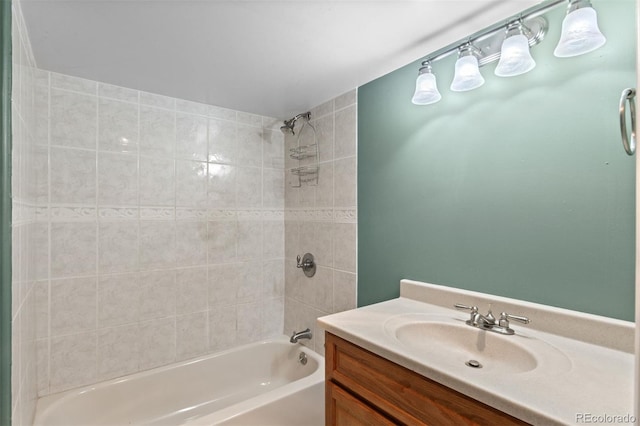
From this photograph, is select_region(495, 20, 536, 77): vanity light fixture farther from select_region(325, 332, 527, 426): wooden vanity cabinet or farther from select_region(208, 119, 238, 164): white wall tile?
select_region(208, 119, 238, 164): white wall tile

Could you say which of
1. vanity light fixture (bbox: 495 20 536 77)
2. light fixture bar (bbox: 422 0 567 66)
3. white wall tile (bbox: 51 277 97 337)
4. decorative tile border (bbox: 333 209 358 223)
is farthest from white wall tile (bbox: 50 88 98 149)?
vanity light fixture (bbox: 495 20 536 77)

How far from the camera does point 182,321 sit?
1947mm

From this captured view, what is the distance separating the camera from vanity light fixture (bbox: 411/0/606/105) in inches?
34.9

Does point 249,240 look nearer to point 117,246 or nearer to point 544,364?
point 117,246

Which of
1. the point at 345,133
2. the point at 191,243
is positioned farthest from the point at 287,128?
the point at 191,243

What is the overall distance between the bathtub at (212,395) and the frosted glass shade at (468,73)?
5.33 ft

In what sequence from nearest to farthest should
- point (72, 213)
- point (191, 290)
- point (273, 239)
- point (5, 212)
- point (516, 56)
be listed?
point (5, 212)
point (516, 56)
point (72, 213)
point (191, 290)
point (273, 239)

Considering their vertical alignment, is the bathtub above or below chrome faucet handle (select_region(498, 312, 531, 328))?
below

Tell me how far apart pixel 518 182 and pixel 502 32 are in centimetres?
59

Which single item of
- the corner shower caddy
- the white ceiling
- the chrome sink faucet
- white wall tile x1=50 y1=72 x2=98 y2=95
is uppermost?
the white ceiling

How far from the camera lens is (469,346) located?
1097 mm

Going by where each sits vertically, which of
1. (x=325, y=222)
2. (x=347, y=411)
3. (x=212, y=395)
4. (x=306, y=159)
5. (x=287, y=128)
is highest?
(x=287, y=128)

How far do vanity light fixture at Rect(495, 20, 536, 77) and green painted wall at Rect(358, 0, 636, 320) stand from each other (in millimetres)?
89

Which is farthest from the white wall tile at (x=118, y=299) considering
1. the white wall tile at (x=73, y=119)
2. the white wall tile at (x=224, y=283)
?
the white wall tile at (x=73, y=119)
